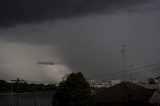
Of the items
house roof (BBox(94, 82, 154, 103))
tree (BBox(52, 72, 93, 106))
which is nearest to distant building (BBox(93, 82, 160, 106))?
house roof (BBox(94, 82, 154, 103))

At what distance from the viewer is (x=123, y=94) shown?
70188 millimetres

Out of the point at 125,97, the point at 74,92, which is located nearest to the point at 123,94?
the point at 125,97

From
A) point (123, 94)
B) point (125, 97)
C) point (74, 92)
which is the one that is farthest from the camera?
point (123, 94)

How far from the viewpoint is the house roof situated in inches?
2591

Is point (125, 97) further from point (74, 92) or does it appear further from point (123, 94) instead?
point (74, 92)

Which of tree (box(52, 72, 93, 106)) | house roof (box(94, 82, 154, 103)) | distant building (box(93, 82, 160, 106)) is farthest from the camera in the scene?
house roof (box(94, 82, 154, 103))

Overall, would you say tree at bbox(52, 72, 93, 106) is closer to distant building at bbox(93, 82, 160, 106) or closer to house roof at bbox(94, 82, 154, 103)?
distant building at bbox(93, 82, 160, 106)

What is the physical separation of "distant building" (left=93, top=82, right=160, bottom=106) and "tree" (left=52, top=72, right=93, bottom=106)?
10893 millimetres

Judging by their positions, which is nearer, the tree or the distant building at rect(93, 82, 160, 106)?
the tree

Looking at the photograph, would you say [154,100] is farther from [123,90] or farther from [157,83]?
[157,83]

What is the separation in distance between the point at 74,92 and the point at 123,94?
18476 millimetres

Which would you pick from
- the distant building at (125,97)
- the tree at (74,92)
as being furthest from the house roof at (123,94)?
the tree at (74,92)

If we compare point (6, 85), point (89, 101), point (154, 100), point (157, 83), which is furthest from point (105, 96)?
point (6, 85)

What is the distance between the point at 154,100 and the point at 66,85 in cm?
1936
